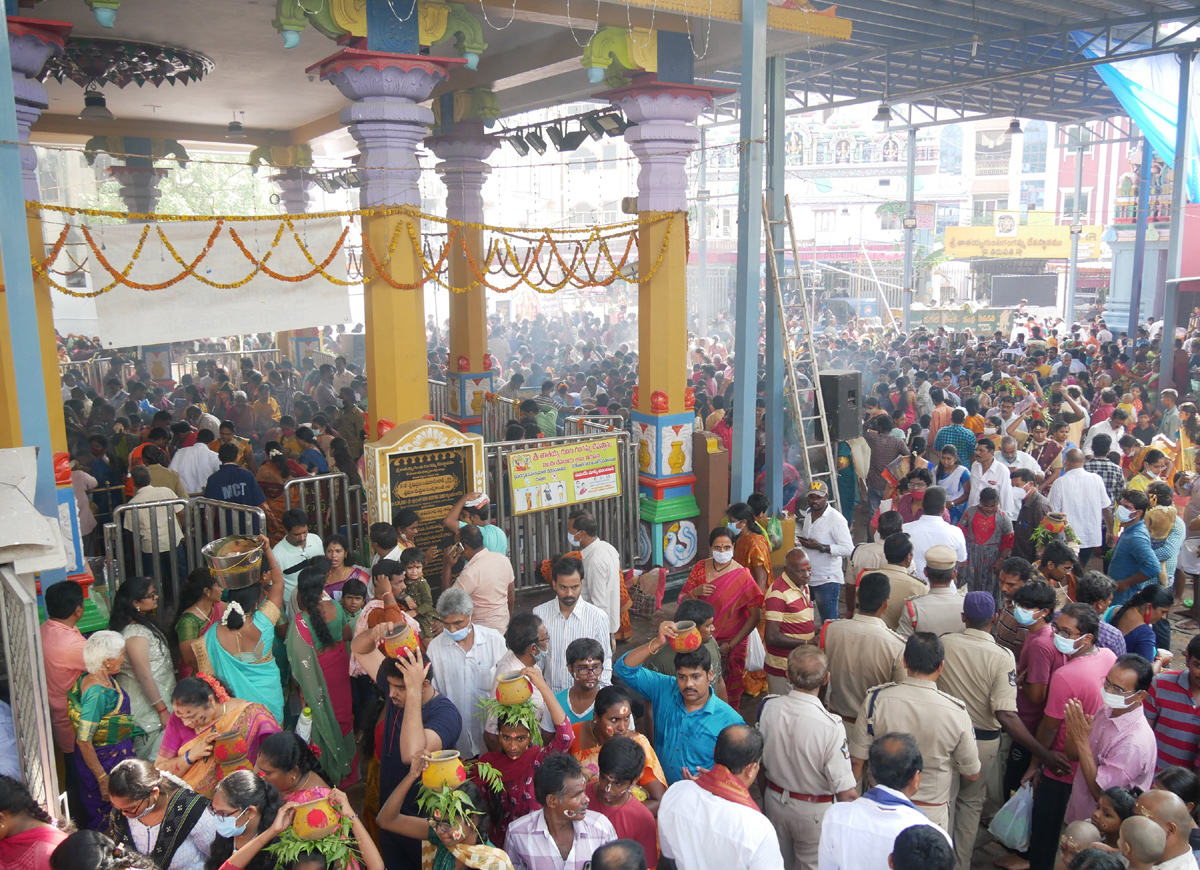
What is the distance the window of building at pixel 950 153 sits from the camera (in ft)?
162

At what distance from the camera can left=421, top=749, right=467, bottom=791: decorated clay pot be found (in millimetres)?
3145

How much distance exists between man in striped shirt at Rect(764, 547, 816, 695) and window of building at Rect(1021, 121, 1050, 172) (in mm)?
49929

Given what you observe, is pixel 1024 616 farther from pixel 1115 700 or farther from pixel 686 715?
pixel 686 715

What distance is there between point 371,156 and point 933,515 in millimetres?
5089

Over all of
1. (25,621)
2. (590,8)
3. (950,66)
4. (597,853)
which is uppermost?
(950,66)

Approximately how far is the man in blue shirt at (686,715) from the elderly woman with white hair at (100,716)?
2.44 meters

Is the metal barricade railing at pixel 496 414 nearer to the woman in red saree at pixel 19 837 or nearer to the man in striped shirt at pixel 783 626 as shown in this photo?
the man in striped shirt at pixel 783 626

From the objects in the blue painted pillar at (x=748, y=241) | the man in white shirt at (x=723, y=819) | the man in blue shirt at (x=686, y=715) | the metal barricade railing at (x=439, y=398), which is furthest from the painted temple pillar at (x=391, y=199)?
the man in white shirt at (x=723, y=819)

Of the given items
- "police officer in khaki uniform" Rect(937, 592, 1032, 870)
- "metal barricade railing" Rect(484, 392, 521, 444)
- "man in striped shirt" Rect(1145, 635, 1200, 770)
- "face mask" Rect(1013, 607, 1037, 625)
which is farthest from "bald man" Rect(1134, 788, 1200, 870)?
"metal barricade railing" Rect(484, 392, 521, 444)

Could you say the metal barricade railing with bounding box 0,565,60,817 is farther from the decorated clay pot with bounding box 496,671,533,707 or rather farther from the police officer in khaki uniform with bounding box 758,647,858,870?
the police officer in khaki uniform with bounding box 758,647,858,870

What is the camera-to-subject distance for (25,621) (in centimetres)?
366

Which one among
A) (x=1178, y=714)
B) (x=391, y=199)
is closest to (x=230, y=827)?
(x=1178, y=714)

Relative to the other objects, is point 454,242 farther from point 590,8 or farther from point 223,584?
point 223,584

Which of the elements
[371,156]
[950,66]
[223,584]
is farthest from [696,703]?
[950,66]
